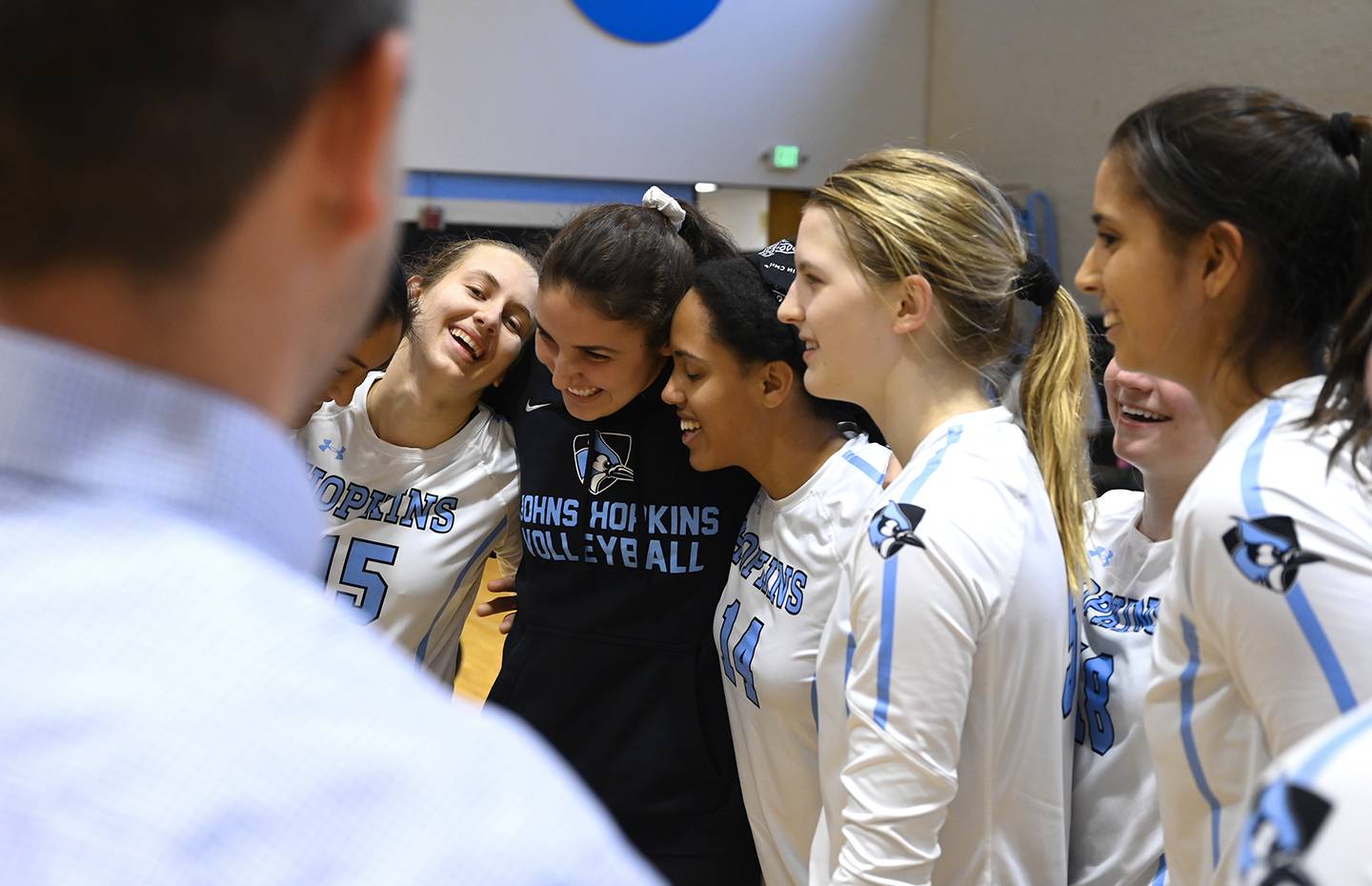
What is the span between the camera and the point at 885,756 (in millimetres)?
1492

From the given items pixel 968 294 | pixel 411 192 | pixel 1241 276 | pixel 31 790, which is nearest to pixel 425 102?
pixel 411 192

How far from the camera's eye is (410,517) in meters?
2.33

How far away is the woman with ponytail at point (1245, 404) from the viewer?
43.3 inches

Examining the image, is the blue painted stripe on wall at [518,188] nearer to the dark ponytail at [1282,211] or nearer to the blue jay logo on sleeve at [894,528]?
the blue jay logo on sleeve at [894,528]

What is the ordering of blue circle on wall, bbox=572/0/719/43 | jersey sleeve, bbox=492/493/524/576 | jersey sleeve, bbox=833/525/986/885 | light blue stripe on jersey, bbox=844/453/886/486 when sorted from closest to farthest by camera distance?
jersey sleeve, bbox=833/525/986/885 < light blue stripe on jersey, bbox=844/453/886/486 < jersey sleeve, bbox=492/493/524/576 < blue circle on wall, bbox=572/0/719/43

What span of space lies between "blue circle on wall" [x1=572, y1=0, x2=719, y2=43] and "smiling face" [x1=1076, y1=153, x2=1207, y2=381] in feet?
22.7

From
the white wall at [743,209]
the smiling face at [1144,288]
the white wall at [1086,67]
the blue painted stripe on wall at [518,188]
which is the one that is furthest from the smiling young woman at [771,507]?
the white wall at [743,209]

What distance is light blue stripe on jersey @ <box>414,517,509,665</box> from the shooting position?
2.36m

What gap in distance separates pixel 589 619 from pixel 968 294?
2.98 feet

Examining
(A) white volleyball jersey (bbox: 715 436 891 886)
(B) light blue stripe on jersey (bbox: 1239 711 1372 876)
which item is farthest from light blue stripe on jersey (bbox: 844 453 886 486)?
(B) light blue stripe on jersey (bbox: 1239 711 1372 876)

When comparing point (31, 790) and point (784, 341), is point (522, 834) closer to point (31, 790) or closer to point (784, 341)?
point (31, 790)

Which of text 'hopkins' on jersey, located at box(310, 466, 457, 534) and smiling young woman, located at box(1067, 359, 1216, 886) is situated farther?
text 'hopkins' on jersey, located at box(310, 466, 457, 534)

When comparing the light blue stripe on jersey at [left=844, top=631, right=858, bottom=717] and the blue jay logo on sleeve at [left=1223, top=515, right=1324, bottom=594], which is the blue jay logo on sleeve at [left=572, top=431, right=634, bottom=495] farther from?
the blue jay logo on sleeve at [left=1223, top=515, right=1324, bottom=594]

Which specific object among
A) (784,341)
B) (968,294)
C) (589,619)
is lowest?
(589,619)
